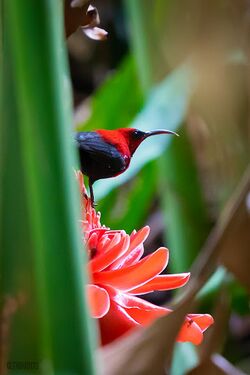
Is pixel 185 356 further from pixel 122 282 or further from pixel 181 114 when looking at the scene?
pixel 181 114

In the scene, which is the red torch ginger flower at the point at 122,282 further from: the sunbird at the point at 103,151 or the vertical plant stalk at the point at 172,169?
the vertical plant stalk at the point at 172,169

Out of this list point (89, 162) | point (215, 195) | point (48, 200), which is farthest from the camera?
point (215, 195)

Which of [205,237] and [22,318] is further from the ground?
[22,318]

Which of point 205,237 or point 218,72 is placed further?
point 205,237

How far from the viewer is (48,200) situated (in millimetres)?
214

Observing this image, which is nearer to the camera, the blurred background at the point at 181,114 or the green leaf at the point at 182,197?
the blurred background at the point at 181,114

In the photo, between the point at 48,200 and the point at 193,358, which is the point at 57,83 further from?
the point at 193,358

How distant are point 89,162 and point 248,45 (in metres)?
0.12

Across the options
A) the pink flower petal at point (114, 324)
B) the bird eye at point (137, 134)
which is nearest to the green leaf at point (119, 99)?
the bird eye at point (137, 134)

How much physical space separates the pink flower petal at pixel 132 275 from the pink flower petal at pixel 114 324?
1 centimetres

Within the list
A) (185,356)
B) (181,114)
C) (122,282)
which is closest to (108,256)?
(122,282)

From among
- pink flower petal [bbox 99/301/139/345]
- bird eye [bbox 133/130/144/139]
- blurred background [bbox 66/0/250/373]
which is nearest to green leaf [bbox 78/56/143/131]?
blurred background [bbox 66/0/250/373]

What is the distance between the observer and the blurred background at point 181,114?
15.8 inches

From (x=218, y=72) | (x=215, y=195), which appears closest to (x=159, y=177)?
(x=215, y=195)
